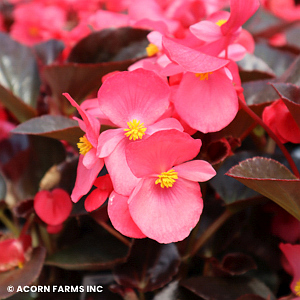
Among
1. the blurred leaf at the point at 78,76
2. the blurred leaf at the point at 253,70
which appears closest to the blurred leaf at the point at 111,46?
the blurred leaf at the point at 78,76

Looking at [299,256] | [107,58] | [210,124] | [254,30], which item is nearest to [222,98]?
[210,124]

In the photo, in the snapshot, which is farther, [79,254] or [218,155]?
[79,254]

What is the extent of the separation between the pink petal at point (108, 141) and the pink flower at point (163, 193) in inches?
1.3

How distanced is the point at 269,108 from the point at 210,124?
115 mm

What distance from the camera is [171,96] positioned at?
419mm

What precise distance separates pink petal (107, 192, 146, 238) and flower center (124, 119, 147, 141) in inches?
2.6

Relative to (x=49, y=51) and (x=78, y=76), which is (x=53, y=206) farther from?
(x=49, y=51)

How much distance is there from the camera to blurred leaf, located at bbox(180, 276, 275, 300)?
52cm

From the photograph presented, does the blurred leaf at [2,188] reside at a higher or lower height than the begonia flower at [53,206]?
lower

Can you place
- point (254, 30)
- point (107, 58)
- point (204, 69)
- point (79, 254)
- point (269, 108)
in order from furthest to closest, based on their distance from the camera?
point (254, 30) → point (107, 58) → point (79, 254) → point (269, 108) → point (204, 69)

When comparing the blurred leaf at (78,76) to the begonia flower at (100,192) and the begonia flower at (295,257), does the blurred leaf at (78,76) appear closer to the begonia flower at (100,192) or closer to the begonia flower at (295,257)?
the begonia flower at (100,192)

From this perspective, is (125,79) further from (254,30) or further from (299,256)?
(254,30)

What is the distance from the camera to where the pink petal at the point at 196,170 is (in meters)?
0.38

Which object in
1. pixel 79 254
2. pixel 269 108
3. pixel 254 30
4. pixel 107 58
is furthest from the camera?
pixel 254 30
